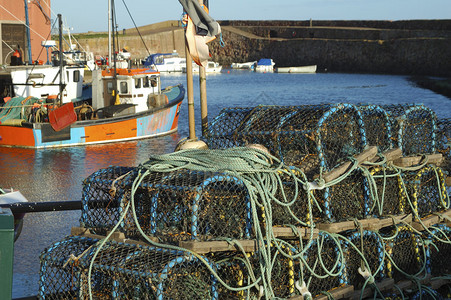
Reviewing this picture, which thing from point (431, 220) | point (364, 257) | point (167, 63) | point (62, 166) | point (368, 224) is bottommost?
point (62, 166)

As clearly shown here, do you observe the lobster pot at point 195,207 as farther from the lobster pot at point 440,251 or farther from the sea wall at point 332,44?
the sea wall at point 332,44

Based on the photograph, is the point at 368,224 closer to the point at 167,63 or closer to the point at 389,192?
the point at 389,192

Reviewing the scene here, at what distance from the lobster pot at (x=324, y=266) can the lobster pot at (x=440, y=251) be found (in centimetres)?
119

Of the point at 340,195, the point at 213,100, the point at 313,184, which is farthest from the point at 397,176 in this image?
the point at 213,100

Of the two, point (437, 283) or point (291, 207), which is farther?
point (437, 283)

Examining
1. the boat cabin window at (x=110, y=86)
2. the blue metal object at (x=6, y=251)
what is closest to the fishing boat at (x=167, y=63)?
the boat cabin window at (x=110, y=86)

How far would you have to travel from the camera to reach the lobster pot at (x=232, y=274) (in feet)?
14.0

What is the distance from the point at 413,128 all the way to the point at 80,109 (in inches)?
543

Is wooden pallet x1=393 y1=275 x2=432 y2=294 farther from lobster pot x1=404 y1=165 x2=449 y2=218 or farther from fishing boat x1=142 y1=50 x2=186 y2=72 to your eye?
fishing boat x1=142 y1=50 x2=186 y2=72

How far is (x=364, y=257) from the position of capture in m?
4.95

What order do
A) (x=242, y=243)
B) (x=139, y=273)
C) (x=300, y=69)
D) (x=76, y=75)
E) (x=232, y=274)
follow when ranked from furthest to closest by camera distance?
(x=300, y=69), (x=76, y=75), (x=232, y=274), (x=242, y=243), (x=139, y=273)

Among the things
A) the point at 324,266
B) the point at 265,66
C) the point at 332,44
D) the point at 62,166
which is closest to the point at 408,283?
the point at 324,266

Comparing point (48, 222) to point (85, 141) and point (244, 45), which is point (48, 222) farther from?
point (244, 45)

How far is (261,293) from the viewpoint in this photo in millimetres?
4230
